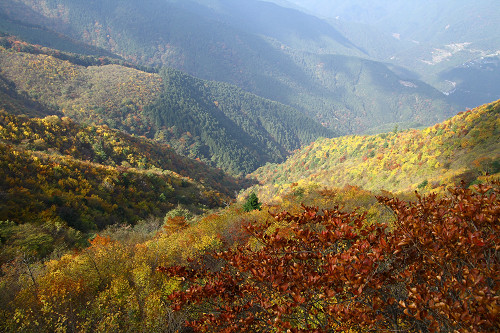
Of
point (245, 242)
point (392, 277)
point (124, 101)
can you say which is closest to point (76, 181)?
point (245, 242)

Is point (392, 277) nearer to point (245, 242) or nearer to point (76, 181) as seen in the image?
point (245, 242)

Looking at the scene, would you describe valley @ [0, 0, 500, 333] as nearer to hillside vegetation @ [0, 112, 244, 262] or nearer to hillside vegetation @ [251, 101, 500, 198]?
hillside vegetation @ [0, 112, 244, 262]

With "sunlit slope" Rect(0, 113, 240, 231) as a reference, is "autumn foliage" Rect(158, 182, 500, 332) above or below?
above

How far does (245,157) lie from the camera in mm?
168875

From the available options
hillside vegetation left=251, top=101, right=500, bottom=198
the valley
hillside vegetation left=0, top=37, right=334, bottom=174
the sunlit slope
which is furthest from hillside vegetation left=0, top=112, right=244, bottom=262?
hillside vegetation left=0, top=37, right=334, bottom=174

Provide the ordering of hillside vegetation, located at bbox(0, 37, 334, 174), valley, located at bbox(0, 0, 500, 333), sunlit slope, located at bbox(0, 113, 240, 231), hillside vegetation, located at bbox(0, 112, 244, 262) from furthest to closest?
hillside vegetation, located at bbox(0, 37, 334, 174) → sunlit slope, located at bbox(0, 113, 240, 231) → hillside vegetation, located at bbox(0, 112, 244, 262) → valley, located at bbox(0, 0, 500, 333)

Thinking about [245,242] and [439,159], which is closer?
[245,242]

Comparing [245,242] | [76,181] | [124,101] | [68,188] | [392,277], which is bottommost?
[124,101]

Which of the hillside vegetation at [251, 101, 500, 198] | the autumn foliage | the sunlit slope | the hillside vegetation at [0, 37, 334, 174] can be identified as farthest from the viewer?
the hillside vegetation at [0, 37, 334, 174]

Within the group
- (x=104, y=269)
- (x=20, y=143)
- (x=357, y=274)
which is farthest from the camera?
(x=20, y=143)

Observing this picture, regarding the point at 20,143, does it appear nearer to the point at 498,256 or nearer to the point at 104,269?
the point at 104,269

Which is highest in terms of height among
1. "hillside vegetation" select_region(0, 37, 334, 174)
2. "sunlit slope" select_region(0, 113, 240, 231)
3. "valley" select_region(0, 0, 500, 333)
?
"valley" select_region(0, 0, 500, 333)

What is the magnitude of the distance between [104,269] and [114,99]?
149858 mm

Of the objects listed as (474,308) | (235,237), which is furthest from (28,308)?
(474,308)
